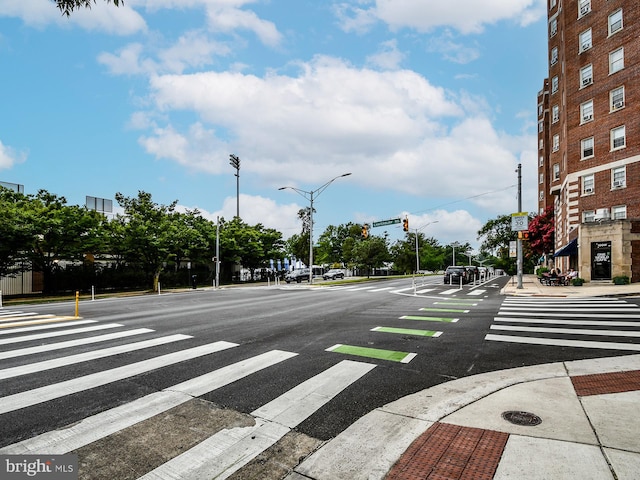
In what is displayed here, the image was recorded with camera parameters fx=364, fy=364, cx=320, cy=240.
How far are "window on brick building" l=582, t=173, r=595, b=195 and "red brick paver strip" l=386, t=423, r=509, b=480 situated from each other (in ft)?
102

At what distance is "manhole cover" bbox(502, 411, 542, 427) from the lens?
12.6 ft

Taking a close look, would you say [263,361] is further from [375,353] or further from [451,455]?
[451,455]

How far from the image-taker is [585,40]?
2850 centimetres

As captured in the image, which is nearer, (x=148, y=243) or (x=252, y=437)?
(x=252, y=437)

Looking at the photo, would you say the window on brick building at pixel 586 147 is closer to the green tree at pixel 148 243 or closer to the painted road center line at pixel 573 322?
the painted road center line at pixel 573 322

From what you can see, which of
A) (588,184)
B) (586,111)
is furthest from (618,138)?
(586,111)

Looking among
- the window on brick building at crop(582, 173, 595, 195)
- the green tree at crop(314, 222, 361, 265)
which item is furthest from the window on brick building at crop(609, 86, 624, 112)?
the green tree at crop(314, 222, 361, 265)

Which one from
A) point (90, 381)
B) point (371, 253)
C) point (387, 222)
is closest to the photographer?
point (90, 381)

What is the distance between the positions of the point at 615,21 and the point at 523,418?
3429 centimetres

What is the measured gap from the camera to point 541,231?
1698 inches

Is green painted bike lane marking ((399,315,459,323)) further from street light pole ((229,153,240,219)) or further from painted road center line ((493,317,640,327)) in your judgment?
street light pole ((229,153,240,219))

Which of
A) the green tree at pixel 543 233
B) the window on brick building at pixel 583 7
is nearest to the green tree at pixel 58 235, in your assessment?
the window on brick building at pixel 583 7

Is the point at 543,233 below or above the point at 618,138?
below

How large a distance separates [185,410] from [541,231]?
157 feet
